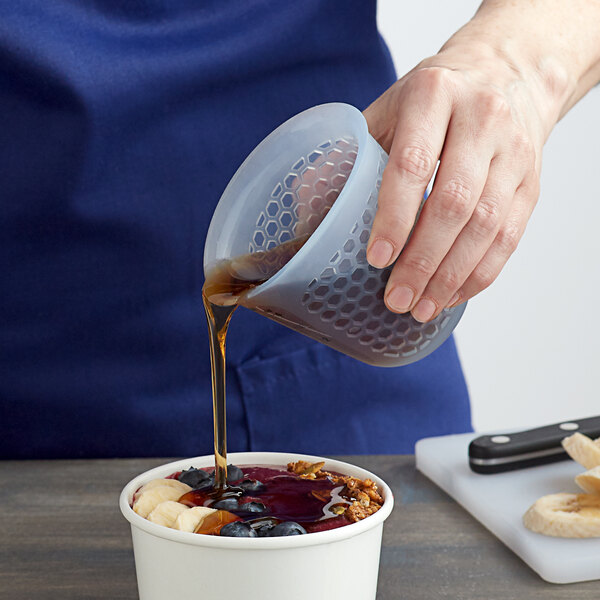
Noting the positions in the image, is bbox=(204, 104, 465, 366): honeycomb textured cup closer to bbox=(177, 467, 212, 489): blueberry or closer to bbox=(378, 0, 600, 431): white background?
bbox=(177, 467, 212, 489): blueberry

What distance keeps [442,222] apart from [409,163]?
0.20ft

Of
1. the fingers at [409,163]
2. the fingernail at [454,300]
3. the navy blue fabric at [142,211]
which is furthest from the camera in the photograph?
the navy blue fabric at [142,211]

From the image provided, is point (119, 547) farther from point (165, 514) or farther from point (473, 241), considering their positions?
point (473, 241)

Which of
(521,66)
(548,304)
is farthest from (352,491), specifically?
(548,304)

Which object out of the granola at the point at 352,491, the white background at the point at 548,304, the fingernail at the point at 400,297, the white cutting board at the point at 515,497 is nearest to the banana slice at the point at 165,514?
the granola at the point at 352,491

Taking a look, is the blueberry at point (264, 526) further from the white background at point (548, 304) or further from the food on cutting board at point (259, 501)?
the white background at point (548, 304)

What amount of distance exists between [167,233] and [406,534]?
19.5 inches

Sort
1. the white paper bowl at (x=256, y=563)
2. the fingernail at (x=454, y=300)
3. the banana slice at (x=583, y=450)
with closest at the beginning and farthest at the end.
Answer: the white paper bowl at (x=256, y=563), the fingernail at (x=454, y=300), the banana slice at (x=583, y=450)

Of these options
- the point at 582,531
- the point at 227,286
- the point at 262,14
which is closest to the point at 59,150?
the point at 262,14

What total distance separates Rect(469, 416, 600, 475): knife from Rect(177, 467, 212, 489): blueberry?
1.30 ft

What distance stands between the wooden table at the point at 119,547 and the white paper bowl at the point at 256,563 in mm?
129

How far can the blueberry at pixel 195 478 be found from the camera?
0.71 meters

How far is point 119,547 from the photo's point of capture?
2.75 ft

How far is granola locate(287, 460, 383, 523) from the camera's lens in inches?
25.0
